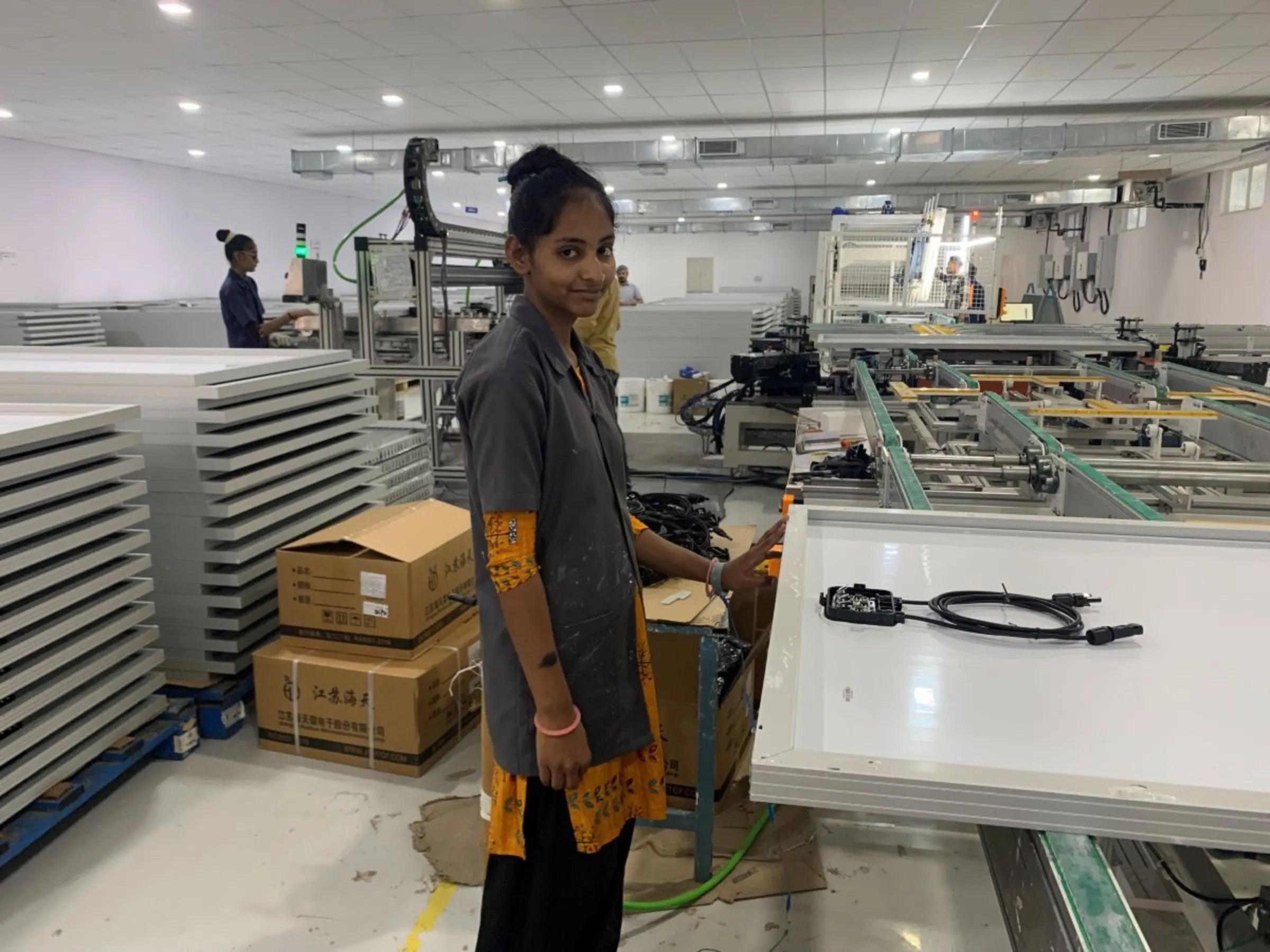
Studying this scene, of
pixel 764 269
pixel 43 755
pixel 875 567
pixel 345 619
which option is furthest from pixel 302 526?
pixel 764 269

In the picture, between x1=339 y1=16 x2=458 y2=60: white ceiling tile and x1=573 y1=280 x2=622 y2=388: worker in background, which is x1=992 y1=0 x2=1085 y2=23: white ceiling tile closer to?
x1=573 y1=280 x2=622 y2=388: worker in background

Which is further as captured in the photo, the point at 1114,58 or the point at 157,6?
the point at 1114,58

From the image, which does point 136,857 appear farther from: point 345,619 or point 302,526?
point 302,526

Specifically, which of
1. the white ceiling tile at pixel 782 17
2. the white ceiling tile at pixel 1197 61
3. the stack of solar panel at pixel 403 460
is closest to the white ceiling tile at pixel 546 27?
the white ceiling tile at pixel 782 17

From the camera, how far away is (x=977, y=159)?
31.6 ft

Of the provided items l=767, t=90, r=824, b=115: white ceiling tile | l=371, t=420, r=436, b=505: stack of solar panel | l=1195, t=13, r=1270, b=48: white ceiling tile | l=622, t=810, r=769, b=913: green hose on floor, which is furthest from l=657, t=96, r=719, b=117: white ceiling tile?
l=622, t=810, r=769, b=913: green hose on floor

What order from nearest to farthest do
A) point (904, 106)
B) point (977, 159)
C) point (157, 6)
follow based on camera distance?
point (157, 6) < point (904, 106) < point (977, 159)

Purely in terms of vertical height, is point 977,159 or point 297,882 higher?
point 977,159

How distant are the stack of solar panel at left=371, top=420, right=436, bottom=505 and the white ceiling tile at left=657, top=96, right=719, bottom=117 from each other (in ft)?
15.3

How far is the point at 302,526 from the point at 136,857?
1.20 m

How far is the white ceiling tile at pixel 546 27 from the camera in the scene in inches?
211

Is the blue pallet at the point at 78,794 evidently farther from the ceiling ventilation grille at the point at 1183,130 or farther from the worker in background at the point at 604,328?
the ceiling ventilation grille at the point at 1183,130

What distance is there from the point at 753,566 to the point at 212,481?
6.53ft

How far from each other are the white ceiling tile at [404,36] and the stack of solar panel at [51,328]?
12.6 ft
